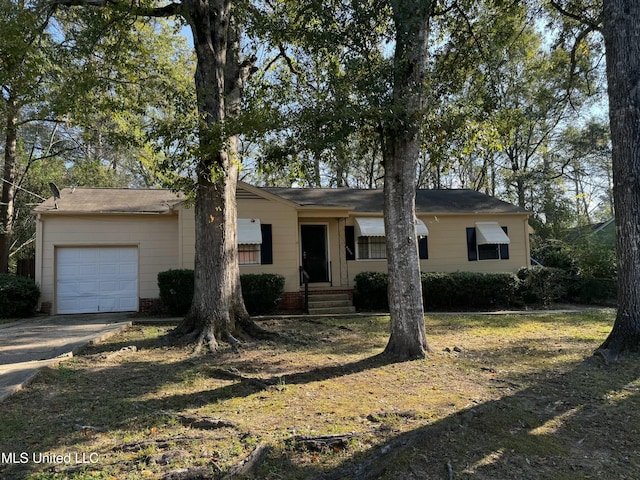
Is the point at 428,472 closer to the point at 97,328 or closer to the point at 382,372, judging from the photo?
the point at 382,372

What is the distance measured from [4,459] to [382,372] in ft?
13.0

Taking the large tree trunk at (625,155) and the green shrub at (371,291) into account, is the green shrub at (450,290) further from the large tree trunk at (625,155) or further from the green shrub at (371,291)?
the large tree trunk at (625,155)

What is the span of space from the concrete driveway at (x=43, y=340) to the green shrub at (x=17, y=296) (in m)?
0.75

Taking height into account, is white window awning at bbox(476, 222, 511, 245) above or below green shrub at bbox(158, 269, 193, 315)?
above

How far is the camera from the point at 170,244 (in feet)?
Result: 40.6


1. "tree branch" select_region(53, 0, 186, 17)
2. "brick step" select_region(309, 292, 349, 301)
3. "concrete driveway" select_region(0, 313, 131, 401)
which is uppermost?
"tree branch" select_region(53, 0, 186, 17)

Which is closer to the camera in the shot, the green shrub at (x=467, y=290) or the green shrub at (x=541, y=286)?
the green shrub at (x=467, y=290)

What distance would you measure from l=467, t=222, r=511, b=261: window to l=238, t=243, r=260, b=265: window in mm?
7505

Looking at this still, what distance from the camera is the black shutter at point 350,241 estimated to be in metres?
13.3

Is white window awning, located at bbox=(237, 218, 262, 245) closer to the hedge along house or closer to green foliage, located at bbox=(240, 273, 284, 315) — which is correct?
the hedge along house

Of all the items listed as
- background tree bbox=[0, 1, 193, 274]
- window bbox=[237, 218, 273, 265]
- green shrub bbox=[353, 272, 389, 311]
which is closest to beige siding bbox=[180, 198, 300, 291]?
window bbox=[237, 218, 273, 265]

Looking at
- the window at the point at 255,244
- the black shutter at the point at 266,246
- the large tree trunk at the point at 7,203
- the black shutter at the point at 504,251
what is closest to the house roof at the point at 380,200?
the black shutter at the point at 504,251

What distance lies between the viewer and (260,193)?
12.0m

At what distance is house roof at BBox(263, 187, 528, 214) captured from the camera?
1400 cm
